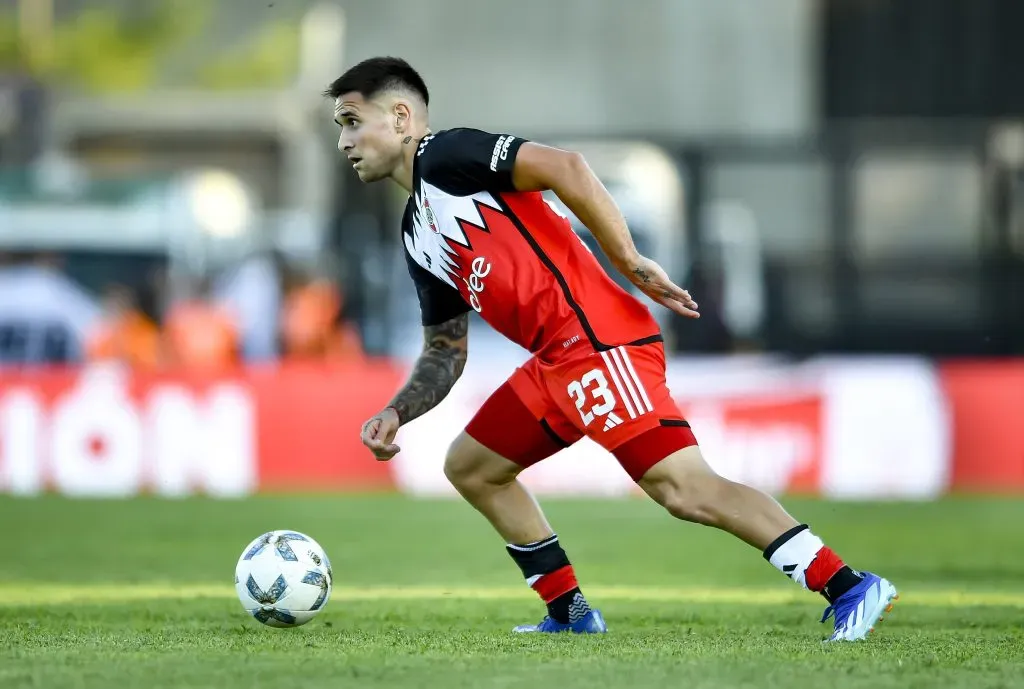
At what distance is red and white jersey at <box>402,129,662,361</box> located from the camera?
20.1ft

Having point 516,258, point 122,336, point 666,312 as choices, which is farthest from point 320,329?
point 516,258

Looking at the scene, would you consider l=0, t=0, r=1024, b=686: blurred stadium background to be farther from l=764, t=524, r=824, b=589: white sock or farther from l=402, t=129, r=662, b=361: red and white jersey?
l=764, t=524, r=824, b=589: white sock

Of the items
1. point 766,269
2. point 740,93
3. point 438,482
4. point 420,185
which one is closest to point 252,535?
point 438,482

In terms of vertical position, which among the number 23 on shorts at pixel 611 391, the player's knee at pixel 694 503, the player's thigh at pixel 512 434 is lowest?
the player's knee at pixel 694 503

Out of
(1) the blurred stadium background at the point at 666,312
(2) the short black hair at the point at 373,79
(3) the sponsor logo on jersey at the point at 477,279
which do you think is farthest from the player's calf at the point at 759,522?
(1) the blurred stadium background at the point at 666,312

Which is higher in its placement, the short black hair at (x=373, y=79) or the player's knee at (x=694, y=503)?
the short black hair at (x=373, y=79)

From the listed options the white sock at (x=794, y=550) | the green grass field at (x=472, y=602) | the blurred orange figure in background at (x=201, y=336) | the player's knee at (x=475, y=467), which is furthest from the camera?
the blurred orange figure in background at (x=201, y=336)

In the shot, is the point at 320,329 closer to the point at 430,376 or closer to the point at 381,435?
the point at 430,376

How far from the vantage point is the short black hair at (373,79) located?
Answer: 632 centimetres

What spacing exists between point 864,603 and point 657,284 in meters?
1.34

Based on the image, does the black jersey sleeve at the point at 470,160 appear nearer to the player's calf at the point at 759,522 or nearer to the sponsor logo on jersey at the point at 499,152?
the sponsor logo on jersey at the point at 499,152

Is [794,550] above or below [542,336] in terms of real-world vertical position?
below

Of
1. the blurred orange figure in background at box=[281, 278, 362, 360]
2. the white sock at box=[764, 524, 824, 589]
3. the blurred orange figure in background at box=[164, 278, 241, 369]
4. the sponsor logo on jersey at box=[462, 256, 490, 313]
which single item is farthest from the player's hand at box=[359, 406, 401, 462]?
the blurred orange figure in background at box=[281, 278, 362, 360]

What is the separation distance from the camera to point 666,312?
1716cm
